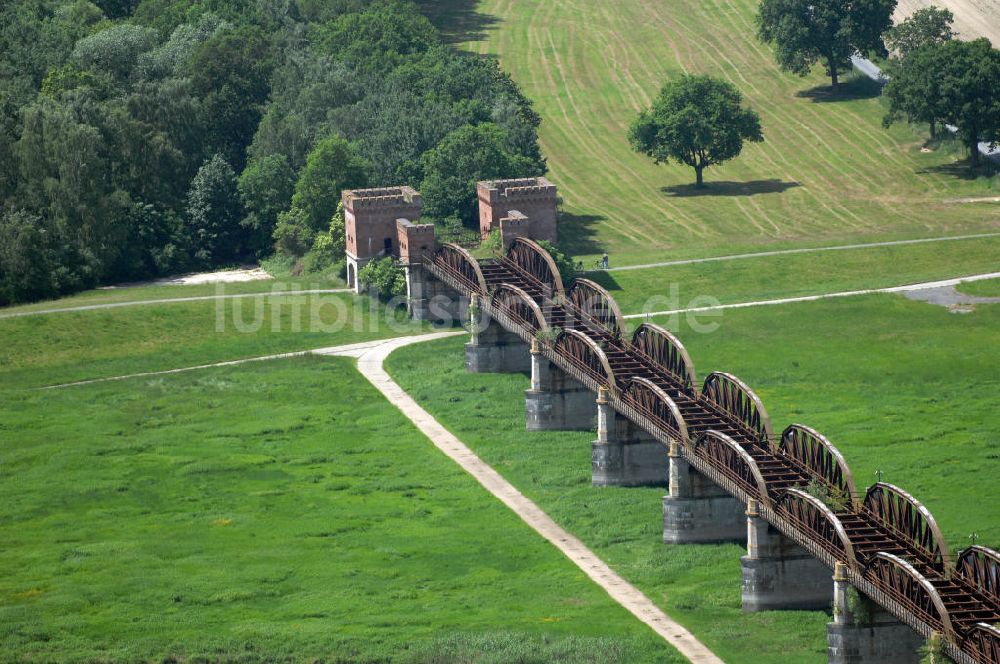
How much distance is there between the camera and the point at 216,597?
354ft

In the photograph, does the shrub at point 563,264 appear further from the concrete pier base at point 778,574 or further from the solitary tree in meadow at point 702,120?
the concrete pier base at point 778,574

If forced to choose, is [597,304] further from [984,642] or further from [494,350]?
[984,642]

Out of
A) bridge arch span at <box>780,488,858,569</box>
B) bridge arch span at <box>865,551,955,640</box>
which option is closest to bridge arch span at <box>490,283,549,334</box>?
bridge arch span at <box>780,488,858,569</box>

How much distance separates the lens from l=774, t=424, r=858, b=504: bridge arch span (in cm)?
10781

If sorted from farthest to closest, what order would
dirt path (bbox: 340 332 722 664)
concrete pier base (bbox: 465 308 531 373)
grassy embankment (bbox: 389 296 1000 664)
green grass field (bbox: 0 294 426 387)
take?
green grass field (bbox: 0 294 426 387)
concrete pier base (bbox: 465 308 531 373)
grassy embankment (bbox: 389 296 1000 664)
dirt path (bbox: 340 332 722 664)

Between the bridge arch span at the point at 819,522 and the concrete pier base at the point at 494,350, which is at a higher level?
the concrete pier base at the point at 494,350

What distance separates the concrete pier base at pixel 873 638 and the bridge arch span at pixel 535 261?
5656cm

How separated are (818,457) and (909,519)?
10.3 meters

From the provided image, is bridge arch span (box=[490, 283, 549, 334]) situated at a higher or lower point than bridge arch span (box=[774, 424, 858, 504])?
higher

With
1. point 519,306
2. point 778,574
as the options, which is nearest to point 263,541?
point 778,574

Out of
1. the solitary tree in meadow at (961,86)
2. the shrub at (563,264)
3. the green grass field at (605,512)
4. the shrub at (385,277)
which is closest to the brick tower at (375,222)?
the shrub at (385,277)

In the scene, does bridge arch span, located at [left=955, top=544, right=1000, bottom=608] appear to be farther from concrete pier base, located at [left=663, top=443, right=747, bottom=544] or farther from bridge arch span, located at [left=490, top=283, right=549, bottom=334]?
bridge arch span, located at [left=490, top=283, right=549, bottom=334]

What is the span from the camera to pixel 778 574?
106562mm

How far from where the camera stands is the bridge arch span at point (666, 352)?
128125mm
